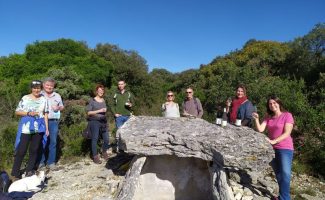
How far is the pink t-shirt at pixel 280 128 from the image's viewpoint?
5.05 m

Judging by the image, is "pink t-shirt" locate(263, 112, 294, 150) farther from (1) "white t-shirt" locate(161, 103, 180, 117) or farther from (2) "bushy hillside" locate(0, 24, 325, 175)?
(2) "bushy hillside" locate(0, 24, 325, 175)

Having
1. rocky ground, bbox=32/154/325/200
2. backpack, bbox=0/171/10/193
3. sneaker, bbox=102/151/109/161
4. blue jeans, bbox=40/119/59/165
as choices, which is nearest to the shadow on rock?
rocky ground, bbox=32/154/325/200

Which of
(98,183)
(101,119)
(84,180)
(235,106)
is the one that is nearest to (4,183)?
(84,180)

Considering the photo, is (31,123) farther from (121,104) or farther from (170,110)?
(170,110)

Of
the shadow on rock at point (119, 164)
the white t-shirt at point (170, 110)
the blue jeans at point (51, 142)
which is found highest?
the white t-shirt at point (170, 110)

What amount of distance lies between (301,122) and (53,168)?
713cm

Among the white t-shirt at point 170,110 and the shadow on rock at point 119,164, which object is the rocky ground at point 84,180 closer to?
the shadow on rock at point 119,164

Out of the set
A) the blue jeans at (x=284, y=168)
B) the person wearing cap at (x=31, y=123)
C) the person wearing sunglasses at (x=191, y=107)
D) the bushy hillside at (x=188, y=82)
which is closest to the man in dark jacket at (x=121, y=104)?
the person wearing sunglasses at (x=191, y=107)

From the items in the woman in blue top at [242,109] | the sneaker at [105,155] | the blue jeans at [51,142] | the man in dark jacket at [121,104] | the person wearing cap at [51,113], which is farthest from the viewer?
the sneaker at [105,155]

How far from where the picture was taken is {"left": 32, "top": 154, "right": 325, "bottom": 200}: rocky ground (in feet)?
19.8

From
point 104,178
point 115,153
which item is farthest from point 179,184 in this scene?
point 115,153

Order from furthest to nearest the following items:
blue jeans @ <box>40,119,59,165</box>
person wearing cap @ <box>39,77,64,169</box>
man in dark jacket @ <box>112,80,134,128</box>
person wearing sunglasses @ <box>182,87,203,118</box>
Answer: man in dark jacket @ <box>112,80,134,128</box>
person wearing sunglasses @ <box>182,87,203,118</box>
blue jeans @ <box>40,119,59,165</box>
person wearing cap @ <box>39,77,64,169</box>

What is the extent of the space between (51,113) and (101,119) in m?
1.23

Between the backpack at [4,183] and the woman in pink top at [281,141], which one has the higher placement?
the woman in pink top at [281,141]
